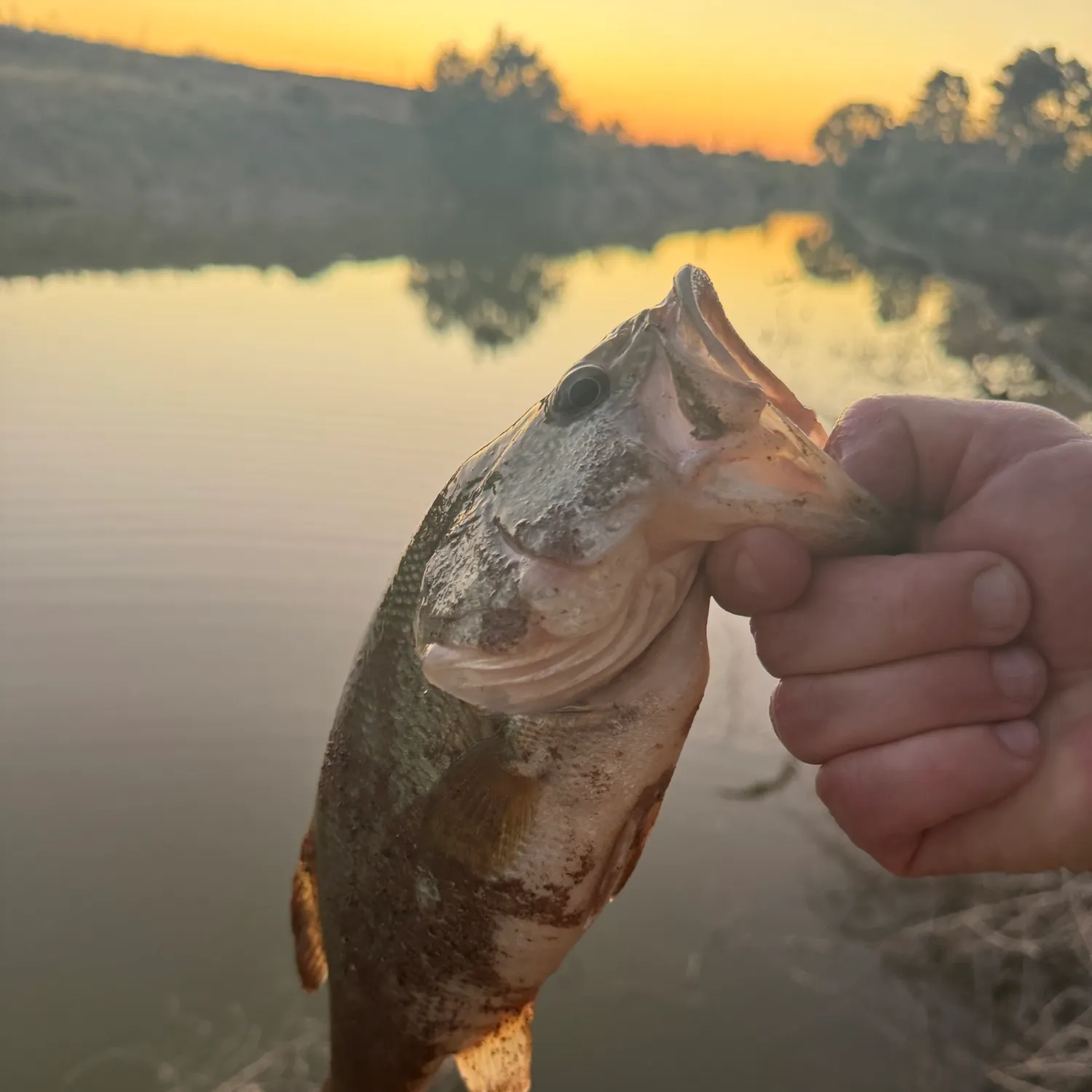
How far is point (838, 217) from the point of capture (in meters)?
55.4

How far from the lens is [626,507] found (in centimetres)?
141

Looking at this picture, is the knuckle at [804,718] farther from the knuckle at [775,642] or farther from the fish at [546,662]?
the fish at [546,662]

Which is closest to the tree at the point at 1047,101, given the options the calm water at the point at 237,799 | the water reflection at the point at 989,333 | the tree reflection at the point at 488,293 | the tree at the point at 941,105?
the tree at the point at 941,105

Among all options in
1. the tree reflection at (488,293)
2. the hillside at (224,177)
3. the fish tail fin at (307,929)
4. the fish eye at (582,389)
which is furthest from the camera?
the hillside at (224,177)

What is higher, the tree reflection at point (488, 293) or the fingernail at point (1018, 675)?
the tree reflection at point (488, 293)

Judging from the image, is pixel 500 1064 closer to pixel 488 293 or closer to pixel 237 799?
pixel 237 799

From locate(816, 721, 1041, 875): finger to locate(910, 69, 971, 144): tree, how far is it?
68.0 m

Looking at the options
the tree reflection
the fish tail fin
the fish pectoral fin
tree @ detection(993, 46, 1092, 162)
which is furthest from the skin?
tree @ detection(993, 46, 1092, 162)

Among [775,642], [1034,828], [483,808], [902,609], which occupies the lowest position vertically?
[483,808]

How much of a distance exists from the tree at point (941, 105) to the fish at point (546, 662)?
6791cm

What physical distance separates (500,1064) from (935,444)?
1.80 m

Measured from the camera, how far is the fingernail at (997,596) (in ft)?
4.53

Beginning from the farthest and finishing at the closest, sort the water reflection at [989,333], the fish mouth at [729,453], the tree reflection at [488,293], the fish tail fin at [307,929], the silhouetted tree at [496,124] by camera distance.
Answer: the silhouetted tree at [496,124], the tree reflection at [488,293], the water reflection at [989,333], the fish tail fin at [307,929], the fish mouth at [729,453]

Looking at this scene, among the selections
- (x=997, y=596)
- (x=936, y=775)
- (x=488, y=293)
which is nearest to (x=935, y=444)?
(x=997, y=596)
